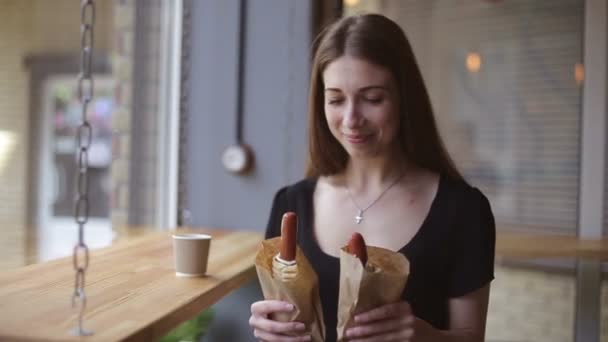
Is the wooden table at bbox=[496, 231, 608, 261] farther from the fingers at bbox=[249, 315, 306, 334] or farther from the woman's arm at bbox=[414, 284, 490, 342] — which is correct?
the fingers at bbox=[249, 315, 306, 334]

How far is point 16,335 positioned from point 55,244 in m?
2.83

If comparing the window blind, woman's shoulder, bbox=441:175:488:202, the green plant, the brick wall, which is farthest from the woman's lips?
the window blind

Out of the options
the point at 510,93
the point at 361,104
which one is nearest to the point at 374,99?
the point at 361,104

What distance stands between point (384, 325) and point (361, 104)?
1.61 feet

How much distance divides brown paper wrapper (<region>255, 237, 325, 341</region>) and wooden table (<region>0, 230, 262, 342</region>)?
0.17 meters

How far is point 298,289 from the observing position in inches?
40.6

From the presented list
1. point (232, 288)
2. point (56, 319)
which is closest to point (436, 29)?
point (232, 288)

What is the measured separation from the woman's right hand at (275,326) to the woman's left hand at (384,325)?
105 mm

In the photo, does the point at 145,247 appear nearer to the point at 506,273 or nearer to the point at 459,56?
the point at 506,273

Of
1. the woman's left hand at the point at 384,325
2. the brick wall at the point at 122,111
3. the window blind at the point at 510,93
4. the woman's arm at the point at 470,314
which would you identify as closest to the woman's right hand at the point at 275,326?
the woman's left hand at the point at 384,325

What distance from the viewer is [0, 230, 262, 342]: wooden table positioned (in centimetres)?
88

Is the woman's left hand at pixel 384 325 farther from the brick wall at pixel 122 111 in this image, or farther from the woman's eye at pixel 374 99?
the brick wall at pixel 122 111

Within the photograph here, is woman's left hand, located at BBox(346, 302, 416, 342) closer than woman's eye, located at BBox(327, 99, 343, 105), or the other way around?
woman's left hand, located at BBox(346, 302, 416, 342)

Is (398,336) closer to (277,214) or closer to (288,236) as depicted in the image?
(288,236)
